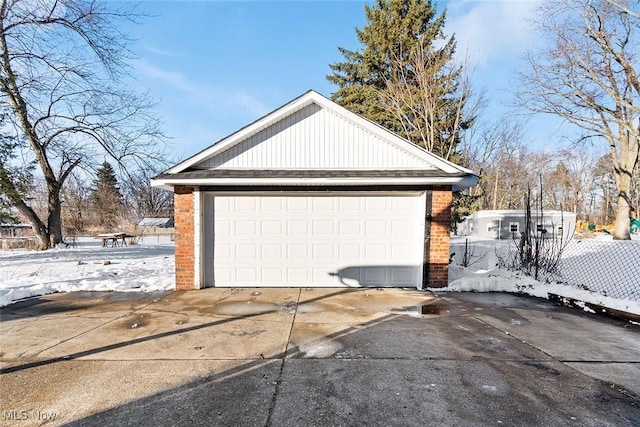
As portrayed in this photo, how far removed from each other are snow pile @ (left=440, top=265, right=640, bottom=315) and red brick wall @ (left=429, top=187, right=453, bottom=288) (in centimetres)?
41

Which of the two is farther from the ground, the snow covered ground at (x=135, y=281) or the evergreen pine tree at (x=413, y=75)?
the evergreen pine tree at (x=413, y=75)

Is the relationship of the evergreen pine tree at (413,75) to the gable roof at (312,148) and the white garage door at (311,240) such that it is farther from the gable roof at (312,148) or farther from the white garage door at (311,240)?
the white garage door at (311,240)

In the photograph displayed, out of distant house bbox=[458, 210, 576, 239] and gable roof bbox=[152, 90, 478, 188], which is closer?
gable roof bbox=[152, 90, 478, 188]

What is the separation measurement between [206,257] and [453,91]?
15403 millimetres

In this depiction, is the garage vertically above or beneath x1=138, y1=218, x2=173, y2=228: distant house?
above

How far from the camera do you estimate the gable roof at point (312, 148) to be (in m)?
6.69

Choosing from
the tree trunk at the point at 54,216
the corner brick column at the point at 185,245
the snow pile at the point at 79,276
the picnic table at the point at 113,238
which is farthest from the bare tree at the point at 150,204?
the corner brick column at the point at 185,245

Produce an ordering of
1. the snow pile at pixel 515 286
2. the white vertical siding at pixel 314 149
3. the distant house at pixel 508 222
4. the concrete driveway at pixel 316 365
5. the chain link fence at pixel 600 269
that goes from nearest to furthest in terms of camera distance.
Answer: the concrete driveway at pixel 316 365, the snow pile at pixel 515 286, the chain link fence at pixel 600 269, the white vertical siding at pixel 314 149, the distant house at pixel 508 222

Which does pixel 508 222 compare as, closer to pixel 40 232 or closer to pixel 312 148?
pixel 312 148

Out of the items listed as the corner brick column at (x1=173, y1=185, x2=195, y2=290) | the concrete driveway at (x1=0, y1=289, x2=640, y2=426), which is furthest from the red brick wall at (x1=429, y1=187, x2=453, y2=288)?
the corner brick column at (x1=173, y1=185, x2=195, y2=290)

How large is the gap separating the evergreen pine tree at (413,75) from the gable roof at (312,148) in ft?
33.9

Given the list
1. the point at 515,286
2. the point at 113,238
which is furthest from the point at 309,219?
the point at 113,238

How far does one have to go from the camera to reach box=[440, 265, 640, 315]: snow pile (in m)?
5.21

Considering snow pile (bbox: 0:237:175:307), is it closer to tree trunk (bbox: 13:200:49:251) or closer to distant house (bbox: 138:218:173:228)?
tree trunk (bbox: 13:200:49:251)
